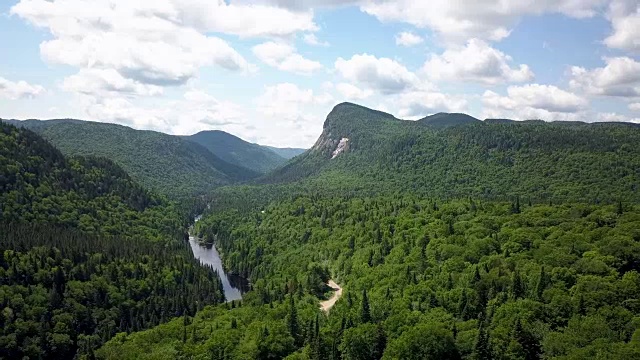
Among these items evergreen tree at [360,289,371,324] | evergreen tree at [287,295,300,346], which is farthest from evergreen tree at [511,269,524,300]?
evergreen tree at [287,295,300,346]

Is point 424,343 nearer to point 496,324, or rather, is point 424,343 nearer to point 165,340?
point 496,324

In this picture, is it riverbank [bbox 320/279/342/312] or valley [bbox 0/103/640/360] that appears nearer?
valley [bbox 0/103/640/360]

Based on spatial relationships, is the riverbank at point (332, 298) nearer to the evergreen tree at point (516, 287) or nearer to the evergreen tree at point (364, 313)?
the evergreen tree at point (364, 313)

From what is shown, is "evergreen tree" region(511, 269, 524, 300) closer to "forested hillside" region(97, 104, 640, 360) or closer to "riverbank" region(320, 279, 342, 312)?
"forested hillside" region(97, 104, 640, 360)

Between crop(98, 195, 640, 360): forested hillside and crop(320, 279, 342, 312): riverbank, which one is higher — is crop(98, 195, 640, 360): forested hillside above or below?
above

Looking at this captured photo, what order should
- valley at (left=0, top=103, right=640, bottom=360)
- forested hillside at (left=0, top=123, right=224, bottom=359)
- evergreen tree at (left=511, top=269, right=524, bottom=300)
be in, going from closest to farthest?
1. valley at (left=0, top=103, right=640, bottom=360)
2. evergreen tree at (left=511, top=269, right=524, bottom=300)
3. forested hillside at (left=0, top=123, right=224, bottom=359)

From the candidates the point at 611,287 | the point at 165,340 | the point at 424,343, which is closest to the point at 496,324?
the point at 424,343

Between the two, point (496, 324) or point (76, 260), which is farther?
point (76, 260)

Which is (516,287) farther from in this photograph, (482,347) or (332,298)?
(332,298)
